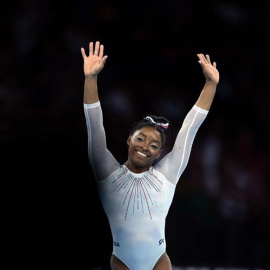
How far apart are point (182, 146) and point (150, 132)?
0.72 feet

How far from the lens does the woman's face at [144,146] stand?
306 cm

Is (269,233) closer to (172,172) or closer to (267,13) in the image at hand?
(172,172)

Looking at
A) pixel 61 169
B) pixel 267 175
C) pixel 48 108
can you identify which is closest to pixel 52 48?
pixel 48 108

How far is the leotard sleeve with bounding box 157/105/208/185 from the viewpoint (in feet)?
10.4

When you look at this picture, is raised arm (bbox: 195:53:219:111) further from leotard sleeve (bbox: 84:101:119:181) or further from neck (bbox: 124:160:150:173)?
leotard sleeve (bbox: 84:101:119:181)

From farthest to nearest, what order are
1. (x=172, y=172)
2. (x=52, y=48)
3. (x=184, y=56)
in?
(x=184, y=56) < (x=52, y=48) < (x=172, y=172)

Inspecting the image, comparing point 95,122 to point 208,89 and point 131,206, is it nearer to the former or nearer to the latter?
point 131,206

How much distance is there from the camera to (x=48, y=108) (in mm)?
4762

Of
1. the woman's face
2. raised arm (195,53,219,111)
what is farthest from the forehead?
raised arm (195,53,219,111)

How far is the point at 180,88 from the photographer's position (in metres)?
5.34

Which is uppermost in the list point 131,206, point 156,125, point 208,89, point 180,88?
point 180,88

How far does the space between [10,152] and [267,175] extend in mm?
3724

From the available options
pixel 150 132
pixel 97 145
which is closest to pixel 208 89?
pixel 150 132

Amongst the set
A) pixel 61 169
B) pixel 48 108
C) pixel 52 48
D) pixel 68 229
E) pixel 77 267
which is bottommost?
pixel 77 267
